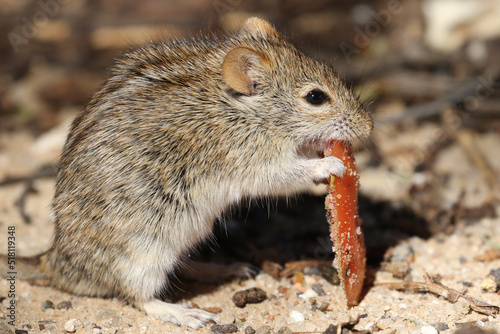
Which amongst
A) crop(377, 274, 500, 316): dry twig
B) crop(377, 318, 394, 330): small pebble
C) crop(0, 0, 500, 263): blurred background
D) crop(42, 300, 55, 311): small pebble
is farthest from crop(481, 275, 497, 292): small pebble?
crop(42, 300, 55, 311): small pebble

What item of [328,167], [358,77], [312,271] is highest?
[358,77]

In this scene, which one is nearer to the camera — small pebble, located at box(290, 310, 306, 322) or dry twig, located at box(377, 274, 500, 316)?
dry twig, located at box(377, 274, 500, 316)

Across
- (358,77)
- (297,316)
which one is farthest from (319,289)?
(358,77)

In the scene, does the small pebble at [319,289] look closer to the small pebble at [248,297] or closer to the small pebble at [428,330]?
the small pebble at [248,297]

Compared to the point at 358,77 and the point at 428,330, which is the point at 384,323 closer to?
the point at 428,330

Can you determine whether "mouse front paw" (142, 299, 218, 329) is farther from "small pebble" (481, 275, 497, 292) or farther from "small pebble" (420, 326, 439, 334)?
"small pebble" (481, 275, 497, 292)

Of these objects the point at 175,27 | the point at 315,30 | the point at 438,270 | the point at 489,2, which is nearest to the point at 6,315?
the point at 438,270

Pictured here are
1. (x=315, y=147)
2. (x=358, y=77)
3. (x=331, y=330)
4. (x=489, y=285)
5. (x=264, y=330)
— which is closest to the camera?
(x=331, y=330)
